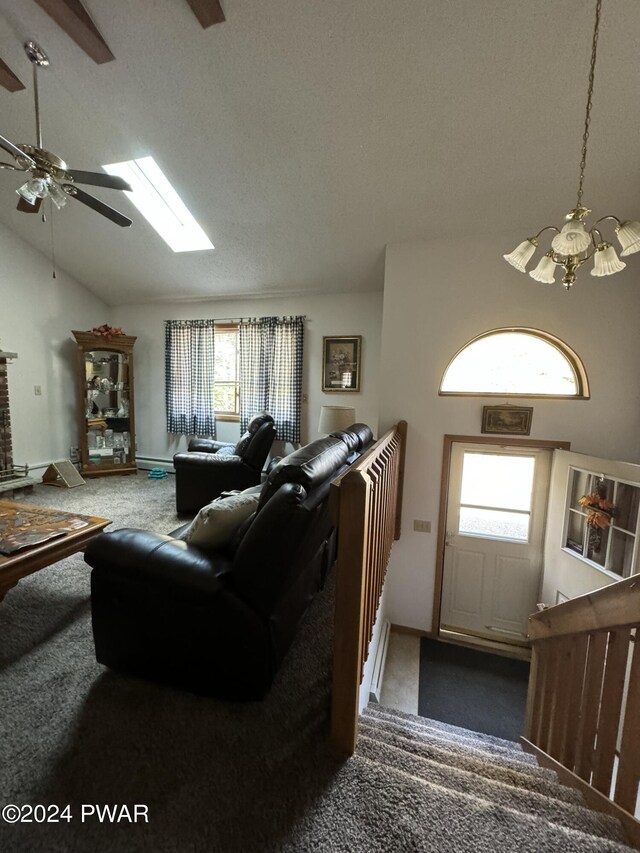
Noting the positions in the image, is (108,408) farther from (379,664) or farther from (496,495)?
(496,495)

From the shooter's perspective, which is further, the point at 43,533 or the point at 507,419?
the point at 507,419

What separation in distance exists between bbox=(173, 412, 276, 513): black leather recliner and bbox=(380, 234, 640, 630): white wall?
1.42 meters

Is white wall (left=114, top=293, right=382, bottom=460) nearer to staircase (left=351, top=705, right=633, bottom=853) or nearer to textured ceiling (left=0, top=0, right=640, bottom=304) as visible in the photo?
textured ceiling (left=0, top=0, right=640, bottom=304)

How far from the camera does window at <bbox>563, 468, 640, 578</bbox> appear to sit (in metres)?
2.37

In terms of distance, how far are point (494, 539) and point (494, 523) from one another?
14 cm

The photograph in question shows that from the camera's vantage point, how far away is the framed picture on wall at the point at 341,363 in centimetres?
431

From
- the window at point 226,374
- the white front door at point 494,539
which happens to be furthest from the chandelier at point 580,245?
the window at point 226,374

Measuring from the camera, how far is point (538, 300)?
2748 mm

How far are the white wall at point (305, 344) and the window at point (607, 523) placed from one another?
7.30 ft

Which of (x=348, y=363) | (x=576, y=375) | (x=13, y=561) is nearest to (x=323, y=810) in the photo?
(x=13, y=561)

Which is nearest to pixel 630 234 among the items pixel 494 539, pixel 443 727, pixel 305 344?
pixel 494 539

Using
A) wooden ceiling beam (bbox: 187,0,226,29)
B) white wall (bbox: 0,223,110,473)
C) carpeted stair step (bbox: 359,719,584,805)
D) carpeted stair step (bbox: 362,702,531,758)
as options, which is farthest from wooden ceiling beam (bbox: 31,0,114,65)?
carpeted stair step (bbox: 362,702,531,758)

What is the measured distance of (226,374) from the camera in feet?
16.1

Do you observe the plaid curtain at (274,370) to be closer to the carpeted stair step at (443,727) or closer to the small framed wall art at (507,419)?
the small framed wall art at (507,419)
